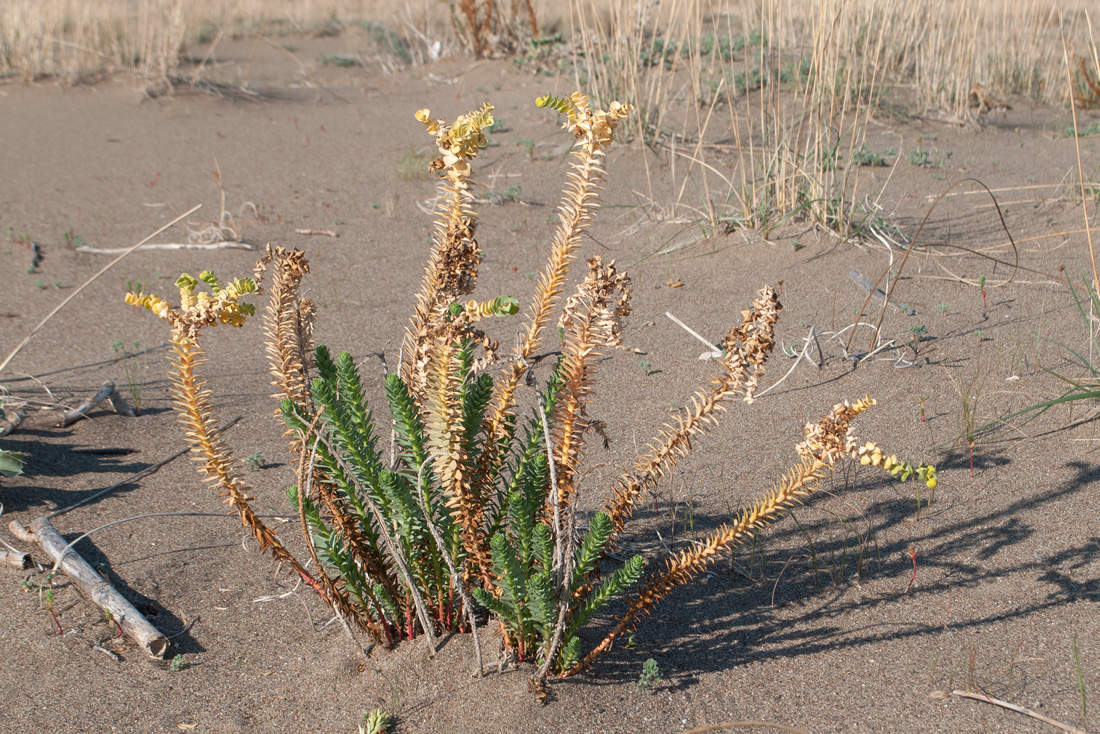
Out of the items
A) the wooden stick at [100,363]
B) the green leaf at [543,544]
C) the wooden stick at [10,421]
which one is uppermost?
the green leaf at [543,544]

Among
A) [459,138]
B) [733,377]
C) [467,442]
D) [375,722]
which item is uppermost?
[459,138]

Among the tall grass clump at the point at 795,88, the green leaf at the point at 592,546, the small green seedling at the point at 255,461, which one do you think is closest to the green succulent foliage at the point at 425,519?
the green leaf at the point at 592,546

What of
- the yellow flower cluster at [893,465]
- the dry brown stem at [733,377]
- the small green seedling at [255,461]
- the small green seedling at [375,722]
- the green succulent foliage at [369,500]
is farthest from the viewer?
the small green seedling at [255,461]

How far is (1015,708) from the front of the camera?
1800 millimetres

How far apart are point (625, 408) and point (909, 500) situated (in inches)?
41.3

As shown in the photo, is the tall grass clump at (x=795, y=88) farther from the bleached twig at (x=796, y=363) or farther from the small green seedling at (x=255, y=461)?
the small green seedling at (x=255, y=461)

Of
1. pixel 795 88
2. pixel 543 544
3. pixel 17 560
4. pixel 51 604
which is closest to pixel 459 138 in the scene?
pixel 543 544

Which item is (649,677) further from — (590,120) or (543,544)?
(590,120)

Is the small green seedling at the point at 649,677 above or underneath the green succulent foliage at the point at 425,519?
underneath

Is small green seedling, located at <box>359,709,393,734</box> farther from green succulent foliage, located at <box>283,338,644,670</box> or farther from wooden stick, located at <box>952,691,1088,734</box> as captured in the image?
wooden stick, located at <box>952,691,1088,734</box>

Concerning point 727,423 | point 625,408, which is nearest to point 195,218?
point 625,408

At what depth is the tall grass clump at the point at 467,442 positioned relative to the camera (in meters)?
1.56

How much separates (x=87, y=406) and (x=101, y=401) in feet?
0.18

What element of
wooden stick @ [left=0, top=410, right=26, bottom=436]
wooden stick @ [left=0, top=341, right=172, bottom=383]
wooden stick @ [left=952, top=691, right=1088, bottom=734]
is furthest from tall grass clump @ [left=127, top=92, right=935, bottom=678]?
wooden stick @ [left=0, top=341, right=172, bottom=383]
